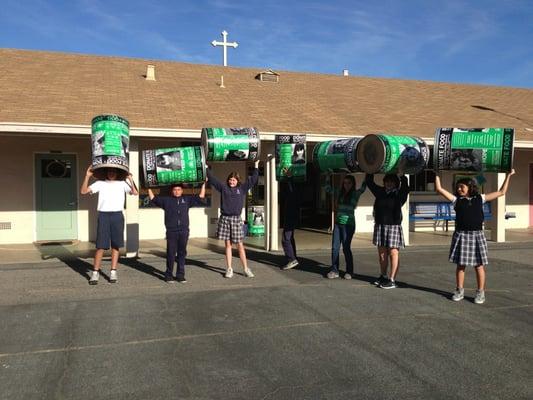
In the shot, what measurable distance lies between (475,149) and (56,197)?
28.8 feet

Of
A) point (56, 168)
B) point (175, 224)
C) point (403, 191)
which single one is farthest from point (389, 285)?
point (56, 168)

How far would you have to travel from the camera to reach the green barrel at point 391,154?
6.57m

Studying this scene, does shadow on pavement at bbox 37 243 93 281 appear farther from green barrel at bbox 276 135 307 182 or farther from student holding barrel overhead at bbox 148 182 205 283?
green barrel at bbox 276 135 307 182

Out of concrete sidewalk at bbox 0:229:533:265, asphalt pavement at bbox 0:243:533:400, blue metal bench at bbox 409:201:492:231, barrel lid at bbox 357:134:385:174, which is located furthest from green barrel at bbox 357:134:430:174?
blue metal bench at bbox 409:201:492:231

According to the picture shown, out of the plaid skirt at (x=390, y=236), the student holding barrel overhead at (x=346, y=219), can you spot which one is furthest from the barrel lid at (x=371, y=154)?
the plaid skirt at (x=390, y=236)

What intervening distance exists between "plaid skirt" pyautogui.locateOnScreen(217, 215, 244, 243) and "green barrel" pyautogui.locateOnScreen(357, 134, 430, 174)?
1980mm

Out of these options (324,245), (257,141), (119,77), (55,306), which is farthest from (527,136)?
(55,306)

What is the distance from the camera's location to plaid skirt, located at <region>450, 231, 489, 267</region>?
593 centimetres

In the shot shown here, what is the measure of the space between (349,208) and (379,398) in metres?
4.11

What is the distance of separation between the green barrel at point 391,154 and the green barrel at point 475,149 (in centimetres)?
40

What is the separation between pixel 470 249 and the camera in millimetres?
5980

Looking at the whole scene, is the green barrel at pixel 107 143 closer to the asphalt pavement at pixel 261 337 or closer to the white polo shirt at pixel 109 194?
the white polo shirt at pixel 109 194

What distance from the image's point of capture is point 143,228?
39.2 ft

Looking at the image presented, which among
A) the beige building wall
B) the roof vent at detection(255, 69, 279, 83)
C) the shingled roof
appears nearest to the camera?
the shingled roof
